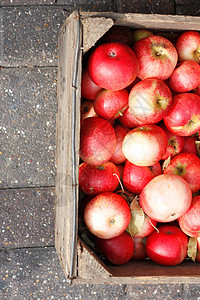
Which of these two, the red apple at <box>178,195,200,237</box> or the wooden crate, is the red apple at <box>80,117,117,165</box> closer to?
the wooden crate

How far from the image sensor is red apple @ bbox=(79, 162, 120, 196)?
5.10 ft

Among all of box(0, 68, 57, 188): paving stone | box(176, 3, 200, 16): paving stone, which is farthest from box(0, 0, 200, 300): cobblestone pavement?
box(176, 3, 200, 16): paving stone

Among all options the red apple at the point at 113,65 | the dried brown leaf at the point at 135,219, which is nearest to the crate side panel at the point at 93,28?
the red apple at the point at 113,65

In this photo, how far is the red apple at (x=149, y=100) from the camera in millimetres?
1475

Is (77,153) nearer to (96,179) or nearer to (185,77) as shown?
(96,179)

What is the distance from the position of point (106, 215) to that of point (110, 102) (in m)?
0.54

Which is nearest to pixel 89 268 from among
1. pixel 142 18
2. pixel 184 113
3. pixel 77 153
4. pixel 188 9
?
pixel 77 153

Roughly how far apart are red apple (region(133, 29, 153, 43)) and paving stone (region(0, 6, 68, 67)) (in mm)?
568

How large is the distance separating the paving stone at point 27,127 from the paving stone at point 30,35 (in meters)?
0.07

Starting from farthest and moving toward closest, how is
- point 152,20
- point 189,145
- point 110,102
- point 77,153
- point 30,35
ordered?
point 30,35
point 189,145
point 110,102
point 152,20
point 77,153

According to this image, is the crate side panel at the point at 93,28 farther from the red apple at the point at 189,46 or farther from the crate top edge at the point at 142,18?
the red apple at the point at 189,46

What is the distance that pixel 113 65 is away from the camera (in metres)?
1.39

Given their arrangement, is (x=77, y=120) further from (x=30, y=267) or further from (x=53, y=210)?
(x=30, y=267)

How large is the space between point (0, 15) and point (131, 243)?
1555 millimetres
